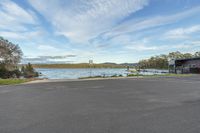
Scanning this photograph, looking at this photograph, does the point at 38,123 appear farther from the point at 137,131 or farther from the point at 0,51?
the point at 0,51

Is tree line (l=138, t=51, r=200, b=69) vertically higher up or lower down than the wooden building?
higher up

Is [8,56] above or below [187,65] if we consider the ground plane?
above

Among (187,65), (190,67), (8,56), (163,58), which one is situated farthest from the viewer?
(163,58)

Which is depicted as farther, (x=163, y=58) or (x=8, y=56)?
(x=163, y=58)

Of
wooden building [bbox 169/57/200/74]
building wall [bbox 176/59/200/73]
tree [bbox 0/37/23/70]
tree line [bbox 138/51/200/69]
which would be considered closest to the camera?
tree [bbox 0/37/23/70]

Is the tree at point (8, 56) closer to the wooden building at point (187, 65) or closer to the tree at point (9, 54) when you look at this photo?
the tree at point (9, 54)

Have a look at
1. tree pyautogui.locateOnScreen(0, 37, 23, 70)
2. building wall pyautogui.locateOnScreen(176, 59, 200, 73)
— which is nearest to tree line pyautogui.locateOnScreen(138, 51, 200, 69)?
building wall pyautogui.locateOnScreen(176, 59, 200, 73)

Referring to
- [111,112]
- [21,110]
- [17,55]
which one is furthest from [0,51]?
[111,112]

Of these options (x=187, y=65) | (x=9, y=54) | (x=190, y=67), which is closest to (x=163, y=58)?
(x=187, y=65)

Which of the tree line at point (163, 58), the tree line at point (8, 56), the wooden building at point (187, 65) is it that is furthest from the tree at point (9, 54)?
the tree line at point (163, 58)

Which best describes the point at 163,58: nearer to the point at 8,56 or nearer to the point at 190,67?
the point at 190,67

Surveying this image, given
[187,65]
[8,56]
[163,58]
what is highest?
[163,58]

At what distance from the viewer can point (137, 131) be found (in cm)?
411

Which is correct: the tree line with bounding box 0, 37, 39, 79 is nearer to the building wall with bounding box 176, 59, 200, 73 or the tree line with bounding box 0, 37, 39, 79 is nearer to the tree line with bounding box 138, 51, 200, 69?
the building wall with bounding box 176, 59, 200, 73
